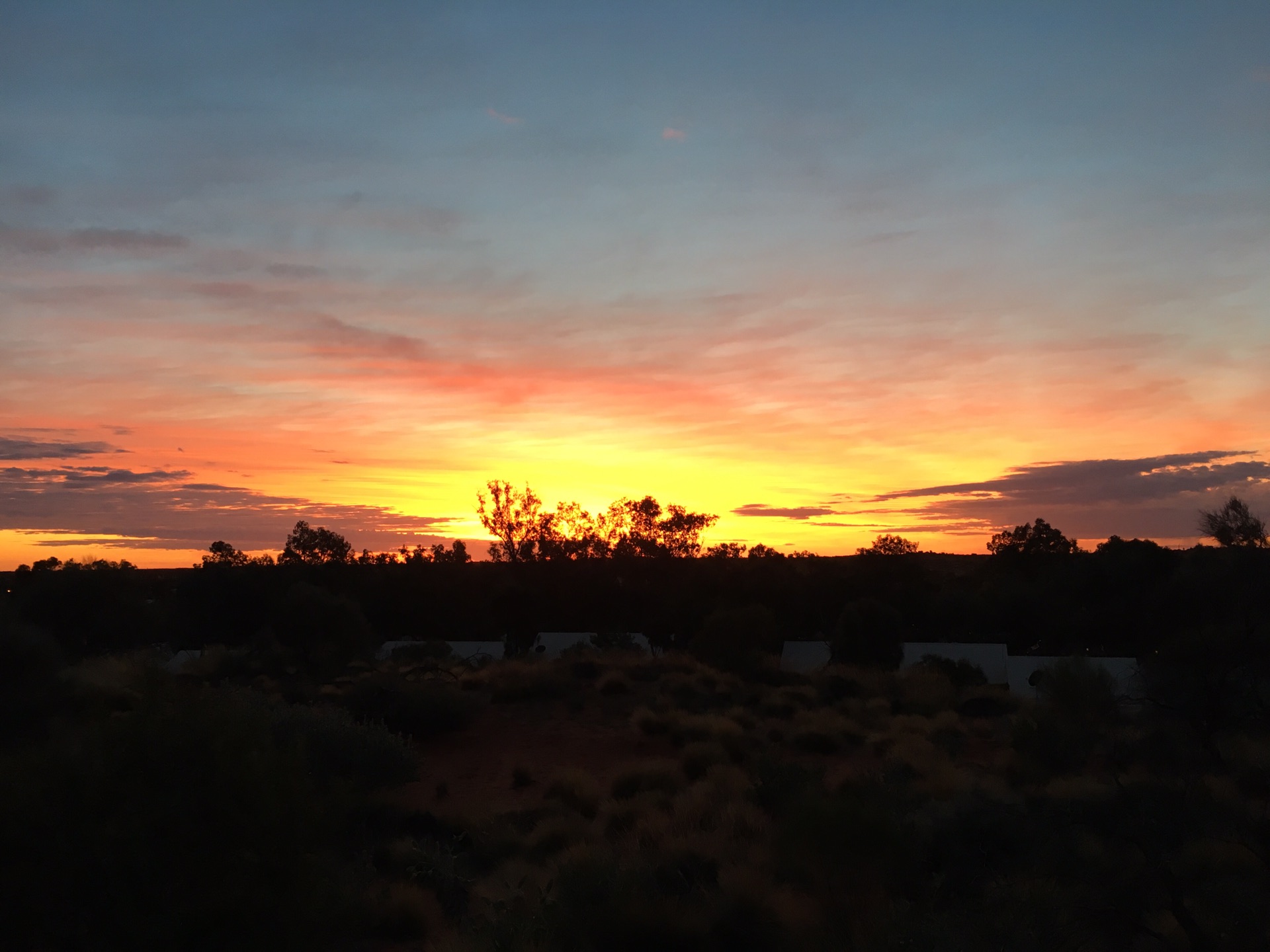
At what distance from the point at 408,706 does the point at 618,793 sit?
7200mm

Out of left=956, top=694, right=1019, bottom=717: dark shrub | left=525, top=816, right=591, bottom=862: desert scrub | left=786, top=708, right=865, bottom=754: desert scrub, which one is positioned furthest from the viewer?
left=956, top=694, right=1019, bottom=717: dark shrub

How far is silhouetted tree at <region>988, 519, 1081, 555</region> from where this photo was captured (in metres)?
Answer: 65.8

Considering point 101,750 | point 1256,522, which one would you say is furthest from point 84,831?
point 1256,522

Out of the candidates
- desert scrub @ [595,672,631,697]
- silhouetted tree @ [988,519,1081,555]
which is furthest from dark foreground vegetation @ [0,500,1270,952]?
silhouetted tree @ [988,519,1081,555]

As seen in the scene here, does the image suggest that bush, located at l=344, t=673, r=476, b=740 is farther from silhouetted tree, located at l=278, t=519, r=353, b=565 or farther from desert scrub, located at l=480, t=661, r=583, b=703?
silhouetted tree, located at l=278, t=519, r=353, b=565

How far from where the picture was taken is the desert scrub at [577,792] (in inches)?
612

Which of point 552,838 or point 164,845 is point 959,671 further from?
point 164,845

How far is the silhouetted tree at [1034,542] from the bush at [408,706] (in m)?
53.7

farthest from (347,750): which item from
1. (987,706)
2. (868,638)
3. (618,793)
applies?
(868,638)

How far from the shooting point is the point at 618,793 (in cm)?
1650

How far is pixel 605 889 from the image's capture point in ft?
30.7

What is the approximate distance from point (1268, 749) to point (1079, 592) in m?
33.5

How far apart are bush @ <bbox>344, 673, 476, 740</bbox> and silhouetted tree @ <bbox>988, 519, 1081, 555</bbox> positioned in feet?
176

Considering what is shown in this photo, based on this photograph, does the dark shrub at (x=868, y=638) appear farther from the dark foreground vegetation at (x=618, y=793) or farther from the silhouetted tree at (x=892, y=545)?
the silhouetted tree at (x=892, y=545)
